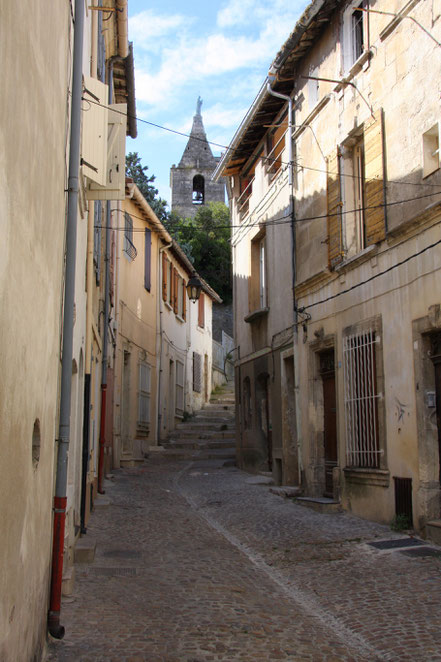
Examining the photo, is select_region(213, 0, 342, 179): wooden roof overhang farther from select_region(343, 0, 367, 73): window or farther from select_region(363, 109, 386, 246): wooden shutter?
select_region(363, 109, 386, 246): wooden shutter

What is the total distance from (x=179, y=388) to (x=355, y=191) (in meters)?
14.4

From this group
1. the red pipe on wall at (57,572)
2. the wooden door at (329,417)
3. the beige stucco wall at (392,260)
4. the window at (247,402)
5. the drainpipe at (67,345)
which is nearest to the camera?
the red pipe on wall at (57,572)

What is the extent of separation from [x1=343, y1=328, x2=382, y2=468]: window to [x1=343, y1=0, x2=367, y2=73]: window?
171 inches

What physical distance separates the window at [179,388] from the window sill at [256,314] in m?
8.47

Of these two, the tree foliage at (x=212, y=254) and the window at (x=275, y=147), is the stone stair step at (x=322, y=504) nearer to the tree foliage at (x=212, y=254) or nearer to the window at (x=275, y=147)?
the window at (x=275, y=147)

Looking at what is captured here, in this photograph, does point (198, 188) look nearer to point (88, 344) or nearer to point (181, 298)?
point (181, 298)

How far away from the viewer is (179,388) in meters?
24.4

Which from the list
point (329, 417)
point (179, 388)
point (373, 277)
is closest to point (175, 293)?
point (179, 388)

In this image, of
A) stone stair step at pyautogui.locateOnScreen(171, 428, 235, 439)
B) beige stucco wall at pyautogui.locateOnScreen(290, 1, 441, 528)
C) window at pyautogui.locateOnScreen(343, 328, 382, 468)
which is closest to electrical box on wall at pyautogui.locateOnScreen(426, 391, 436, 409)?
beige stucco wall at pyautogui.locateOnScreen(290, 1, 441, 528)

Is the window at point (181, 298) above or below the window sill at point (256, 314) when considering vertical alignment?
above

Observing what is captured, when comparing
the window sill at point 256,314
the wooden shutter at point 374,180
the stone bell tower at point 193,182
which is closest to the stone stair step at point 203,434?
the window sill at point 256,314

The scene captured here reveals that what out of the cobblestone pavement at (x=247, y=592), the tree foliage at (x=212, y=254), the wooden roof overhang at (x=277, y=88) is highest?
the tree foliage at (x=212, y=254)

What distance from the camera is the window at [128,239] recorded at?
16.9 m

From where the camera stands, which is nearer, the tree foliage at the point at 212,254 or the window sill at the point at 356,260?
the window sill at the point at 356,260
